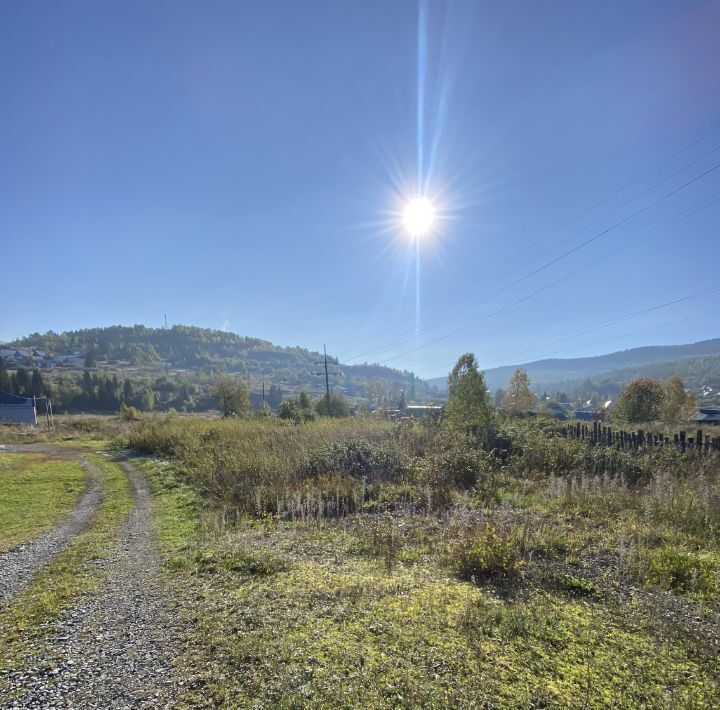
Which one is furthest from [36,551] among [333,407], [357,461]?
[333,407]

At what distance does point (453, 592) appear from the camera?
4121 millimetres

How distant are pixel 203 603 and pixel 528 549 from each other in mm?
4118

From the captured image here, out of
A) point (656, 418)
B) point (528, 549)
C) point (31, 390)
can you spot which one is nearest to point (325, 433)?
point (528, 549)

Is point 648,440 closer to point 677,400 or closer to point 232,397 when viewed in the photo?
point 232,397

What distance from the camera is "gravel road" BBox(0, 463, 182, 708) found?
283 cm

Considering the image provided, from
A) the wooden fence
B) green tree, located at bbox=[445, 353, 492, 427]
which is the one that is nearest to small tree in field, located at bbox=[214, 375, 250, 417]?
green tree, located at bbox=[445, 353, 492, 427]

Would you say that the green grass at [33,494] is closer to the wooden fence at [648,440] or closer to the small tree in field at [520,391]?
the wooden fence at [648,440]

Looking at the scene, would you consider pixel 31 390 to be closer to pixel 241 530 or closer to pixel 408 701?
pixel 241 530

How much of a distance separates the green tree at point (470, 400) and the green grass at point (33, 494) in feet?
48.1

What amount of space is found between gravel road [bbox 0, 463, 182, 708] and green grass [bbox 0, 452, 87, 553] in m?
3.86

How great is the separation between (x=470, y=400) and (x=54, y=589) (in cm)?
1753

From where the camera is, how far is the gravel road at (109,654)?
111 inches

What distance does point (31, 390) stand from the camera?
8069 cm

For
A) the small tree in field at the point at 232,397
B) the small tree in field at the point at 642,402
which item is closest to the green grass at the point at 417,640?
the small tree in field at the point at 642,402
